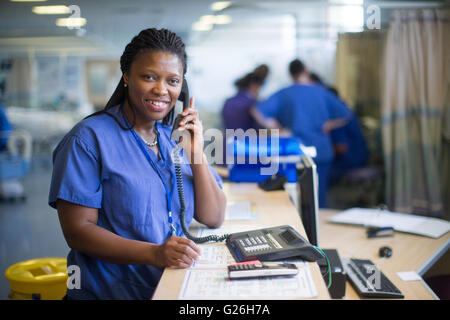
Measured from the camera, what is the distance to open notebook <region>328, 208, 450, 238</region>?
196 cm

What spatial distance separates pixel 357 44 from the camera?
196 inches

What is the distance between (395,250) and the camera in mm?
1797

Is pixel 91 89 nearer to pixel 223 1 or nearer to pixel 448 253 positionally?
pixel 223 1

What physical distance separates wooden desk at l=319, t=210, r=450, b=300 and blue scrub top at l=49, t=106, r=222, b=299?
0.69 m

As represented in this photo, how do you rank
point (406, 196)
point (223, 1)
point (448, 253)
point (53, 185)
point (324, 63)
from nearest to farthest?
point (53, 185), point (448, 253), point (406, 196), point (223, 1), point (324, 63)

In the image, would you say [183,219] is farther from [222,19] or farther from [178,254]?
[222,19]

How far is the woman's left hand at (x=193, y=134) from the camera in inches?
55.2

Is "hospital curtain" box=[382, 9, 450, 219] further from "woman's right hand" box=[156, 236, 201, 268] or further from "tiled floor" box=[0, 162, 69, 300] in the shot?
"woman's right hand" box=[156, 236, 201, 268]

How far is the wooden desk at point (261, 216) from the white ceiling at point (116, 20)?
936 mm

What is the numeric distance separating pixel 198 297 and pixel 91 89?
2780 mm

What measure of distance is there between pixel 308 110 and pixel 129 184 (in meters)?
2.49

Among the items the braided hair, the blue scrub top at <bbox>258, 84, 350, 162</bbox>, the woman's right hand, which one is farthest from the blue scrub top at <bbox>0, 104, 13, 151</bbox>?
the woman's right hand

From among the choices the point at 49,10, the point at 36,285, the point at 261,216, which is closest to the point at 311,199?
the point at 261,216

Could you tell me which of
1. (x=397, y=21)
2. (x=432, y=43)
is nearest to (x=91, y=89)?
(x=397, y=21)
